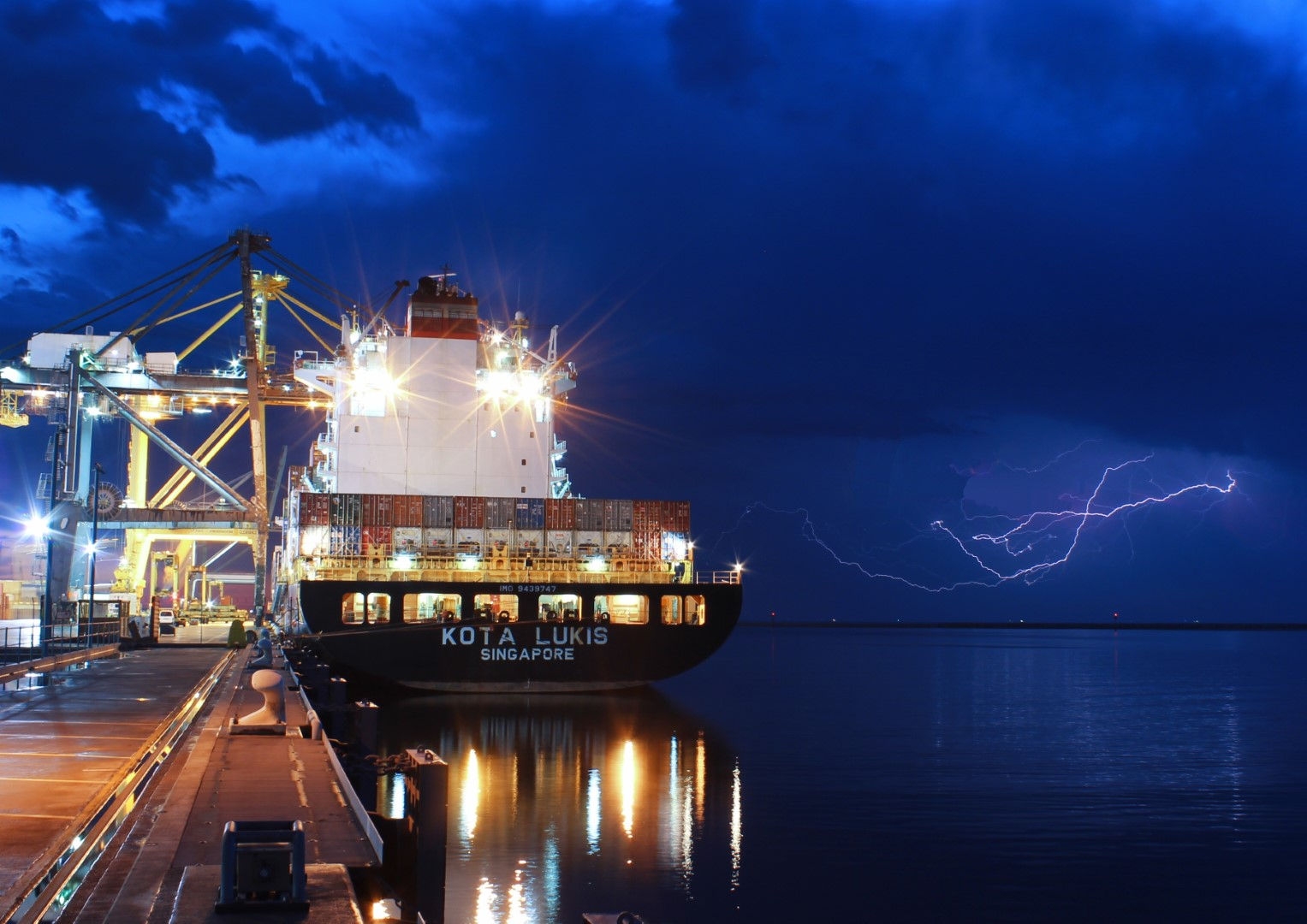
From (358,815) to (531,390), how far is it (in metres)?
41.7

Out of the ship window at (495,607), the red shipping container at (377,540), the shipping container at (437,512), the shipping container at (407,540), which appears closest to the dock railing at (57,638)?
the red shipping container at (377,540)

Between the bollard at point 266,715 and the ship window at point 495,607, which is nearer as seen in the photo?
the bollard at point 266,715

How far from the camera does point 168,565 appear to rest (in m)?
93.2

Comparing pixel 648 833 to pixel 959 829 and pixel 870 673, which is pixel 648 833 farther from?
pixel 870 673

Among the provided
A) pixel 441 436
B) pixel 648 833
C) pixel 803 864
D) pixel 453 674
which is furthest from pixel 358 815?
pixel 441 436

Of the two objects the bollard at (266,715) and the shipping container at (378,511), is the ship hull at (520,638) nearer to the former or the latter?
the shipping container at (378,511)

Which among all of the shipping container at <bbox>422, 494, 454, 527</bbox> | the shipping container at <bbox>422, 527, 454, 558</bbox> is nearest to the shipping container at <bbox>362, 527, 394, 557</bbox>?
the shipping container at <bbox>422, 527, 454, 558</bbox>

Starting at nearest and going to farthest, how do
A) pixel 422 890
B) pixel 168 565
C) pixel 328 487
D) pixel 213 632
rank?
pixel 422 890
pixel 328 487
pixel 213 632
pixel 168 565

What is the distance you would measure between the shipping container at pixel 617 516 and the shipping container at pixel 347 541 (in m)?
8.90

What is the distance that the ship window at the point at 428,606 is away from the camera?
42.2 meters

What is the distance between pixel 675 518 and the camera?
4538 centimetres

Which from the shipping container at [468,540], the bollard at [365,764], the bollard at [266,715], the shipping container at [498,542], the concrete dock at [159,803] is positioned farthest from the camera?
the shipping container at [498,542]

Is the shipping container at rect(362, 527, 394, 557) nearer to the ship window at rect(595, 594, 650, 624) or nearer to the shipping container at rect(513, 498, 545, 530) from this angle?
the shipping container at rect(513, 498, 545, 530)

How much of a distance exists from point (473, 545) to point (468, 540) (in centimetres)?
→ 56
